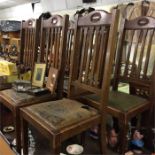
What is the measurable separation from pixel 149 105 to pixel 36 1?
4.32 meters

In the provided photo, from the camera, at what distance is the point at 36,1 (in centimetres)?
505

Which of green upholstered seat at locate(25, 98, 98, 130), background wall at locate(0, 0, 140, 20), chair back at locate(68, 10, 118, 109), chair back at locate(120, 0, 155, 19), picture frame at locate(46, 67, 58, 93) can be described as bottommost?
green upholstered seat at locate(25, 98, 98, 130)

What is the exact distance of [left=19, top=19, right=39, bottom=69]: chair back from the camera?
2.14 metres

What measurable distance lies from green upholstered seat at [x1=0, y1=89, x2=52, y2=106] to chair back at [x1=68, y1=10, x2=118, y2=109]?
0.25 metres

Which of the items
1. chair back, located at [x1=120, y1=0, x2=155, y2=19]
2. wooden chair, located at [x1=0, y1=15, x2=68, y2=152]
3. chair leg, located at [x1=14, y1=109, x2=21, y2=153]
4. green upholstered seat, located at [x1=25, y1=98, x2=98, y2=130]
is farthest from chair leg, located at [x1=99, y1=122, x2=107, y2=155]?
chair back, located at [x1=120, y1=0, x2=155, y2=19]

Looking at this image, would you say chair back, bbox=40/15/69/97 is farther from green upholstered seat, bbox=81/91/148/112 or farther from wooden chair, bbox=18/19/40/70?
green upholstered seat, bbox=81/91/148/112

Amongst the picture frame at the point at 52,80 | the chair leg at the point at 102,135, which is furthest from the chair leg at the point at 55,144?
the picture frame at the point at 52,80

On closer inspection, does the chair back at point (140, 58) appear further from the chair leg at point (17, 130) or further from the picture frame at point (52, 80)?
the chair leg at point (17, 130)

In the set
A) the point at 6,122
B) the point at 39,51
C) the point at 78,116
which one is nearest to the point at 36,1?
the point at 39,51

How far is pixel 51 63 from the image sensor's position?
75.5 inches

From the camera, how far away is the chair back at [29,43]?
214 cm

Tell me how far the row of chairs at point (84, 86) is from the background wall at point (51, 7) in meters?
1.48

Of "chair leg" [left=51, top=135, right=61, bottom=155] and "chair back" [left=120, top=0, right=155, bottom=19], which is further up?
"chair back" [left=120, top=0, right=155, bottom=19]

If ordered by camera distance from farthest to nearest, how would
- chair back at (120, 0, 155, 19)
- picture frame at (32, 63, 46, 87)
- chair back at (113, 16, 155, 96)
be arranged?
chair back at (120, 0, 155, 19) → picture frame at (32, 63, 46, 87) → chair back at (113, 16, 155, 96)
